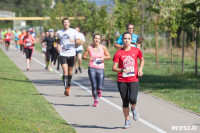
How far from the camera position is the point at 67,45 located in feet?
41.2

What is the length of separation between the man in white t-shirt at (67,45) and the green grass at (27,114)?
1046 millimetres

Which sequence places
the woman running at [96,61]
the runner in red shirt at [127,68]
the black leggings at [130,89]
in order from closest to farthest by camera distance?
the runner in red shirt at [127,68], the black leggings at [130,89], the woman running at [96,61]

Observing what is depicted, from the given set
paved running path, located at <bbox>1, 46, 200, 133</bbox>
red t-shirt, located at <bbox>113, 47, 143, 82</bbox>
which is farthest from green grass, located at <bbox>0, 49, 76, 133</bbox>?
red t-shirt, located at <bbox>113, 47, 143, 82</bbox>

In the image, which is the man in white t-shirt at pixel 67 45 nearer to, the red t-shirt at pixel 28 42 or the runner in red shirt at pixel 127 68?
the runner in red shirt at pixel 127 68

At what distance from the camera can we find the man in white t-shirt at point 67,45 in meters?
12.4

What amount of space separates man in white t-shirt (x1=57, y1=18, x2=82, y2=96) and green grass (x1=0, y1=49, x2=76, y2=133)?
1046 millimetres

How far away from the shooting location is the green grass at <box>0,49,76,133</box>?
7734mm

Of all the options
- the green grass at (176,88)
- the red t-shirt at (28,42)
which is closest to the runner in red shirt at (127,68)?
Result: the green grass at (176,88)

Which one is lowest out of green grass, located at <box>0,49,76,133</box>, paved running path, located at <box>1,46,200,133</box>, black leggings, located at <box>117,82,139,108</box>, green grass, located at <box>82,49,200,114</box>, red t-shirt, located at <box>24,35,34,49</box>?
green grass, located at <box>82,49,200,114</box>

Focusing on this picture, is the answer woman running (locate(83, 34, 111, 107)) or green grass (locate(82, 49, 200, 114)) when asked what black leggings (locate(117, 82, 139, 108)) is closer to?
green grass (locate(82, 49, 200, 114))

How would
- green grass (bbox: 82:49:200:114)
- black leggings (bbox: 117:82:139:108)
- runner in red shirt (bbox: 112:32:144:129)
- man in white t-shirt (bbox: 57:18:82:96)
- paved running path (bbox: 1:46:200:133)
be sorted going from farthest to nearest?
man in white t-shirt (bbox: 57:18:82:96)
green grass (bbox: 82:49:200:114)
paved running path (bbox: 1:46:200:133)
black leggings (bbox: 117:82:139:108)
runner in red shirt (bbox: 112:32:144:129)

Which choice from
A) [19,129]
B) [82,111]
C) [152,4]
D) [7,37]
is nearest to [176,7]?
[152,4]

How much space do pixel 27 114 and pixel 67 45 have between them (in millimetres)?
3687

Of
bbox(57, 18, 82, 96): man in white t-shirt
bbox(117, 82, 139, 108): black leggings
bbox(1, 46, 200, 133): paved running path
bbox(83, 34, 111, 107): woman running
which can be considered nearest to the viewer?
bbox(117, 82, 139, 108): black leggings
